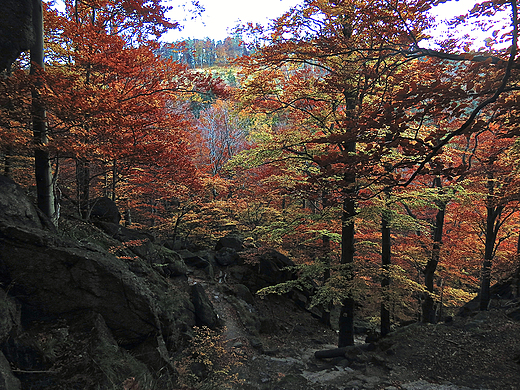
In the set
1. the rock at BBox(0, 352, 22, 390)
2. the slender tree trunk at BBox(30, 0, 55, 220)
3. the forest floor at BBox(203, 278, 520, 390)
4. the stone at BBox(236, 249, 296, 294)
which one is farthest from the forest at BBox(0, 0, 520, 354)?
the rock at BBox(0, 352, 22, 390)

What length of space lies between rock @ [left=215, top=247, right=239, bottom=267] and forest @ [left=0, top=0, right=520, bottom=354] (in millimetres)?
5262

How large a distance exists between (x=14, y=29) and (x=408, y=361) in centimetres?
1182

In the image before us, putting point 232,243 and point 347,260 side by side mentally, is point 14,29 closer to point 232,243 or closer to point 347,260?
point 347,260

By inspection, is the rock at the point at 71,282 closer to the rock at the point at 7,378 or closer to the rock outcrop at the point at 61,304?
the rock outcrop at the point at 61,304

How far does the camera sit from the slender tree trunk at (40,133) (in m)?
4.98

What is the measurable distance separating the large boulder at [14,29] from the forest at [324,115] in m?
0.41

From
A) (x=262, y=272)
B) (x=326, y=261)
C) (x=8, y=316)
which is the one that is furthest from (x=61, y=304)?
(x=262, y=272)

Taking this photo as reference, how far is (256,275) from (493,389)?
10123 mm

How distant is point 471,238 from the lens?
12.5 metres

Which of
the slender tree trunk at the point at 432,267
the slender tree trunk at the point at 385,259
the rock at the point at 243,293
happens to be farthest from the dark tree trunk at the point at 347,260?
the rock at the point at 243,293

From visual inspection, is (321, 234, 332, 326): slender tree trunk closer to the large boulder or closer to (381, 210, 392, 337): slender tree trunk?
(381, 210, 392, 337): slender tree trunk

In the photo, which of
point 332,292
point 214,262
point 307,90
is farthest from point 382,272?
point 214,262

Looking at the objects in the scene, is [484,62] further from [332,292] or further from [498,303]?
[498,303]

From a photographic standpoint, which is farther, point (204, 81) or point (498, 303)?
point (498, 303)
